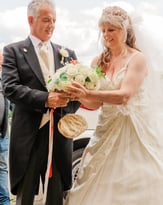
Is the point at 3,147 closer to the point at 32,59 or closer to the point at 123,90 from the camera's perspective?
the point at 32,59

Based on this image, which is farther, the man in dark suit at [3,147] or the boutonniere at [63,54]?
the man in dark suit at [3,147]

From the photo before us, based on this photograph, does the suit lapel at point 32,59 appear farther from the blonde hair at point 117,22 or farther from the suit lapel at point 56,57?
the blonde hair at point 117,22

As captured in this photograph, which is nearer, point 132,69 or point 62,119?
point 62,119

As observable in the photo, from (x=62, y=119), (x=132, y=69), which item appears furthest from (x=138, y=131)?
(x=62, y=119)

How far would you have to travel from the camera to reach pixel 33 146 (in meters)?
2.04

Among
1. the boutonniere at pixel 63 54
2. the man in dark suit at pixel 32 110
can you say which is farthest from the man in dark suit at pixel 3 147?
the boutonniere at pixel 63 54

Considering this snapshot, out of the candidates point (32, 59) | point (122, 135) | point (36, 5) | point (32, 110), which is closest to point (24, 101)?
point (32, 110)

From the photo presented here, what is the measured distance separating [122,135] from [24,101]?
626 millimetres

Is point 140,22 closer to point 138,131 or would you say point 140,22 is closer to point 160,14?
point 138,131

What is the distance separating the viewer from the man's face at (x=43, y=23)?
202 centimetres

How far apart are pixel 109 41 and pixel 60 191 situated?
0.89m

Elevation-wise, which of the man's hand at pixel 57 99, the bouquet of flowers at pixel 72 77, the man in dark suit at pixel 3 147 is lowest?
the man in dark suit at pixel 3 147

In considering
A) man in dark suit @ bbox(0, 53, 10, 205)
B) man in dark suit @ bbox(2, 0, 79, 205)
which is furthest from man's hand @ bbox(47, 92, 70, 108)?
man in dark suit @ bbox(0, 53, 10, 205)

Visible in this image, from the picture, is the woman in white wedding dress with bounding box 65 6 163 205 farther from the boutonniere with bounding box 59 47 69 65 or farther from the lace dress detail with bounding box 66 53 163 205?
the boutonniere with bounding box 59 47 69 65
